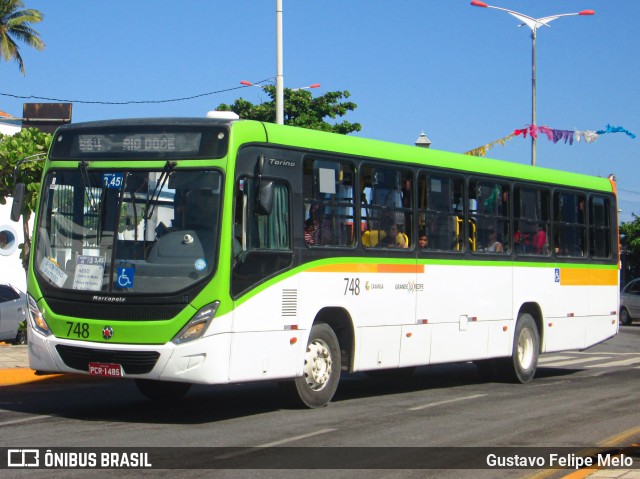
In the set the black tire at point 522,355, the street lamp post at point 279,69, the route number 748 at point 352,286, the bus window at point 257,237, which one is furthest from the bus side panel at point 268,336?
the street lamp post at point 279,69

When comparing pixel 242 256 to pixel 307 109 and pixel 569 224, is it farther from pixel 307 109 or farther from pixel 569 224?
pixel 307 109

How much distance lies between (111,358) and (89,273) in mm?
978

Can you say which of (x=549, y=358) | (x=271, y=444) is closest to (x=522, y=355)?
(x=549, y=358)

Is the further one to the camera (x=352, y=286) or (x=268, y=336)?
(x=352, y=286)

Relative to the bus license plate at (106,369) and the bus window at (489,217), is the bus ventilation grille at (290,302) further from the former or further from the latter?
the bus window at (489,217)

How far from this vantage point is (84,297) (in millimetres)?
11859

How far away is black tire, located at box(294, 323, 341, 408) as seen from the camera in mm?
12938

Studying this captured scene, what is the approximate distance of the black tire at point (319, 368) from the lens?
12938 millimetres

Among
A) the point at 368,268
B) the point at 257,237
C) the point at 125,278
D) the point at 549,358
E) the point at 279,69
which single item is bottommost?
the point at 549,358

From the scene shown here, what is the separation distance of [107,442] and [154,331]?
157 cm

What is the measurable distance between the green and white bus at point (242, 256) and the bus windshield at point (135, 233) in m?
0.02

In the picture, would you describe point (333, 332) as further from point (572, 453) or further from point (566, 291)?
point (566, 291)

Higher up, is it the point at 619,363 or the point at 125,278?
the point at 125,278

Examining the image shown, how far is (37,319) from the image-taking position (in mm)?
12227
